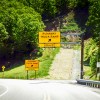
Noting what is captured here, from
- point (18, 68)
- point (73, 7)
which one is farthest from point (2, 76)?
point (73, 7)

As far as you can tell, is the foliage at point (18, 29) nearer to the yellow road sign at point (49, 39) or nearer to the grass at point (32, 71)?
the grass at point (32, 71)

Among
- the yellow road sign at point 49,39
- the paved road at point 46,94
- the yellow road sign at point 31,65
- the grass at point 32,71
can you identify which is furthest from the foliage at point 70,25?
the paved road at point 46,94

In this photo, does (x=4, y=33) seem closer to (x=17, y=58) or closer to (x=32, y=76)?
(x=17, y=58)

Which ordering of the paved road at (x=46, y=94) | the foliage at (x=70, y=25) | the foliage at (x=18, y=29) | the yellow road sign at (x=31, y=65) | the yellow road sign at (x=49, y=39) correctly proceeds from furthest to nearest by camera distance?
the foliage at (x=70, y=25), the foliage at (x=18, y=29), the yellow road sign at (x=31, y=65), the yellow road sign at (x=49, y=39), the paved road at (x=46, y=94)

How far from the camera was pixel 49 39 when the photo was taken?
70.9 meters

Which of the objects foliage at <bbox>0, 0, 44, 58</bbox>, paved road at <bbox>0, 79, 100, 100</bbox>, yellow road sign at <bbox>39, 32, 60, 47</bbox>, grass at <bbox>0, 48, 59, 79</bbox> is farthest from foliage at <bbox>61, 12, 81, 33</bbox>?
paved road at <bbox>0, 79, 100, 100</bbox>

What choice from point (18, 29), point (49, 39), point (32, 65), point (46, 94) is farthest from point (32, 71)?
point (46, 94)

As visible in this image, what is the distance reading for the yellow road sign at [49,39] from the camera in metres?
70.4

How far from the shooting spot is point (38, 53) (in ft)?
325

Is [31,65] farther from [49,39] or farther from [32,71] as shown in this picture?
[49,39]

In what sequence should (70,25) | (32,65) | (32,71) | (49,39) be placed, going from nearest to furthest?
(49,39) → (32,65) → (32,71) → (70,25)

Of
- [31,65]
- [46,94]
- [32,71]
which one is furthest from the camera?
[32,71]

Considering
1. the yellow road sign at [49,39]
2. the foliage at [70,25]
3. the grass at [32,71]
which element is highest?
the foliage at [70,25]

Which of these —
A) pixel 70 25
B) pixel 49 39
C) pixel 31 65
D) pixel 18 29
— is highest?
pixel 70 25
